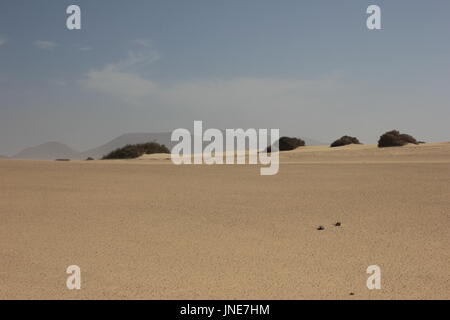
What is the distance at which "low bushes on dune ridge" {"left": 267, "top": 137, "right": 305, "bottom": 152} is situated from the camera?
2500cm

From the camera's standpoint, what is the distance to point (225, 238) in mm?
4699

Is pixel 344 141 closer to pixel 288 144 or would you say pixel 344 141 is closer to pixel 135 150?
pixel 288 144

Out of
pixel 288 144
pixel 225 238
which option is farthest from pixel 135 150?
pixel 225 238

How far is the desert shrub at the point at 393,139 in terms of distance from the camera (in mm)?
20312

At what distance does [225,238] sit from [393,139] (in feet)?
57.8

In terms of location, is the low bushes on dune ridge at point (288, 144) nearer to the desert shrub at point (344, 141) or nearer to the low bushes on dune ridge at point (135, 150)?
the desert shrub at point (344, 141)

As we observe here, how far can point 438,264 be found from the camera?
3.77 metres

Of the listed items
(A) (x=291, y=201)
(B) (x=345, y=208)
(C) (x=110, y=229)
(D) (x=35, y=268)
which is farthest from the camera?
(A) (x=291, y=201)

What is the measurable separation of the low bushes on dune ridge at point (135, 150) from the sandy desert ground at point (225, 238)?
11484 mm

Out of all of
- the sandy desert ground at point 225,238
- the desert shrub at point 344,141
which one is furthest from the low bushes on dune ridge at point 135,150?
the sandy desert ground at point 225,238
